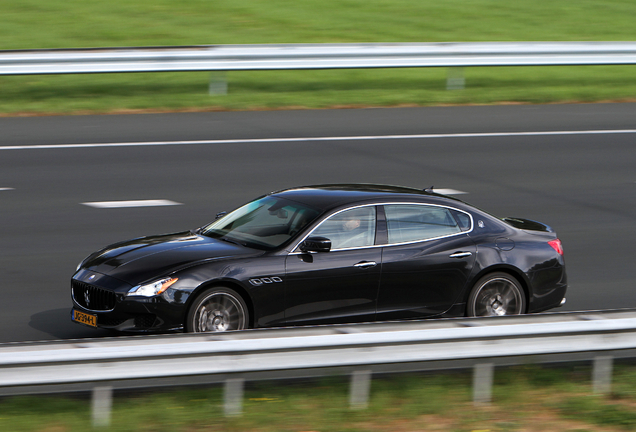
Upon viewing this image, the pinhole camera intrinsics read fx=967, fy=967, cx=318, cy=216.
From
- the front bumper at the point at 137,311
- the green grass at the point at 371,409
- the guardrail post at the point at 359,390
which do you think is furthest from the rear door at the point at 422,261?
the guardrail post at the point at 359,390

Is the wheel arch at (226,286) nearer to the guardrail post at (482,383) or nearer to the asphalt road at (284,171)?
the asphalt road at (284,171)

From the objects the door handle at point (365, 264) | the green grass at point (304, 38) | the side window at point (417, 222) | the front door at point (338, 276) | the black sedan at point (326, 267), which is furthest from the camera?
the green grass at point (304, 38)

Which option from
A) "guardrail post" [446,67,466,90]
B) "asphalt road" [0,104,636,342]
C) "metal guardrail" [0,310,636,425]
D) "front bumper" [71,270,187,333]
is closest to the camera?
"metal guardrail" [0,310,636,425]

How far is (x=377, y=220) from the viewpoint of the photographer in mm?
8641

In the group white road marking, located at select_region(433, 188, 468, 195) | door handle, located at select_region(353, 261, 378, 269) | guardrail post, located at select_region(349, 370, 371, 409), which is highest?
white road marking, located at select_region(433, 188, 468, 195)

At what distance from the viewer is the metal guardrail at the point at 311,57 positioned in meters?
17.8

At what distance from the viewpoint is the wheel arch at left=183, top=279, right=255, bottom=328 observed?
775cm

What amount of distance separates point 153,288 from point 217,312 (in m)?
0.56

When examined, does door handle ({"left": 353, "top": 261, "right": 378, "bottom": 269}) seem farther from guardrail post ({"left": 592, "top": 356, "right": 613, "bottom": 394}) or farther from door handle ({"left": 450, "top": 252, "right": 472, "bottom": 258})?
guardrail post ({"left": 592, "top": 356, "right": 613, "bottom": 394})

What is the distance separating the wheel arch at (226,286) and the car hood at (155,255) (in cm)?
23

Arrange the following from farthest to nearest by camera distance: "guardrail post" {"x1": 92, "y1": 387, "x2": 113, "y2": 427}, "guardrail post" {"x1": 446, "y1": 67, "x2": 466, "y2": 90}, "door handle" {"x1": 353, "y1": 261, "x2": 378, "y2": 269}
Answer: "guardrail post" {"x1": 446, "y1": 67, "x2": 466, "y2": 90} → "door handle" {"x1": 353, "y1": 261, "x2": 378, "y2": 269} → "guardrail post" {"x1": 92, "y1": 387, "x2": 113, "y2": 427}

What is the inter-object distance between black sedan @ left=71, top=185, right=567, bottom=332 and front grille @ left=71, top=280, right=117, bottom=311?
13 mm

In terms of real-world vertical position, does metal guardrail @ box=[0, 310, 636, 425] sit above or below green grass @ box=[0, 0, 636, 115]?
below

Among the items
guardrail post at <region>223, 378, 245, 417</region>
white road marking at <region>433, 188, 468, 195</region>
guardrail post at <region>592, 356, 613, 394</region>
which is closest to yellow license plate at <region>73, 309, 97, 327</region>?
guardrail post at <region>223, 378, 245, 417</region>
